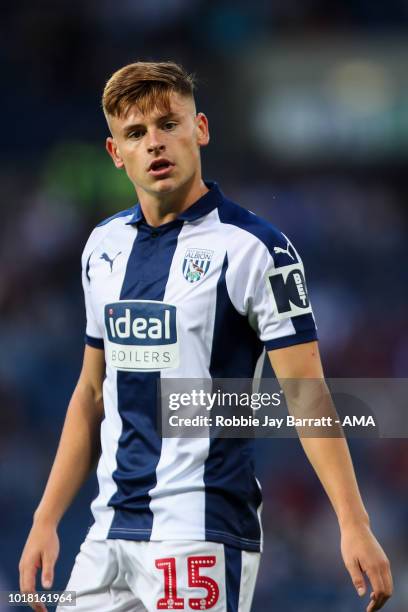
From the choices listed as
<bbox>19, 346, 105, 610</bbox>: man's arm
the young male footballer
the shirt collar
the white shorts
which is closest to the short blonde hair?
the young male footballer

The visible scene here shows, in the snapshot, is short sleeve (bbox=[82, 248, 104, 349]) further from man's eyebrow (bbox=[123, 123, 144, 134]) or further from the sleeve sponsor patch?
the sleeve sponsor patch

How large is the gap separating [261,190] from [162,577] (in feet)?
25.3

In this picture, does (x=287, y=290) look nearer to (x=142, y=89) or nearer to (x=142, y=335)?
(x=142, y=335)

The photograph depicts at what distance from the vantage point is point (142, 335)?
2.58m

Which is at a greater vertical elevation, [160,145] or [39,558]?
[160,145]

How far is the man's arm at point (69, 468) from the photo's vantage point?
8.91 feet

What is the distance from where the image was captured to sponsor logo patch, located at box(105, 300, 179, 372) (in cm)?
254

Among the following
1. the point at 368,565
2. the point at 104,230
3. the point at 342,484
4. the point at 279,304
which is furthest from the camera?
the point at 104,230

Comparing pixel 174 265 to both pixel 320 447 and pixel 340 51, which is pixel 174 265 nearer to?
pixel 320 447

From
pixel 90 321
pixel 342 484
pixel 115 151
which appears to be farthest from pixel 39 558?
pixel 115 151

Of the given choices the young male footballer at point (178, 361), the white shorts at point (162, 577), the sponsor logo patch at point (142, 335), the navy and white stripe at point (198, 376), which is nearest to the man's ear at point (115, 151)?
the young male footballer at point (178, 361)

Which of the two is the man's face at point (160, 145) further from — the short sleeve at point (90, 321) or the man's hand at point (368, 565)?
the man's hand at point (368, 565)

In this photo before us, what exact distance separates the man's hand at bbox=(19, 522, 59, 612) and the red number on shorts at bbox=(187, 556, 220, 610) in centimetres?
43

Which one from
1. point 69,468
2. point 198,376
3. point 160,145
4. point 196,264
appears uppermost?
point 160,145
